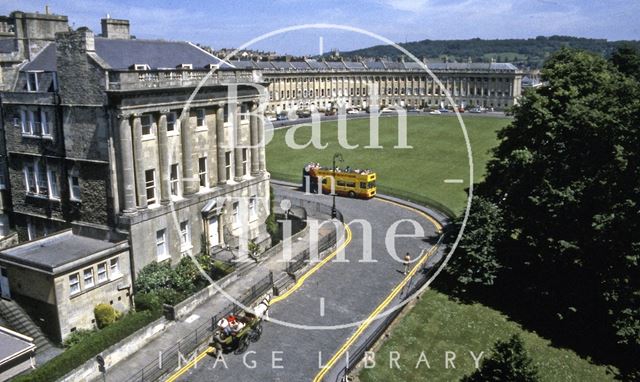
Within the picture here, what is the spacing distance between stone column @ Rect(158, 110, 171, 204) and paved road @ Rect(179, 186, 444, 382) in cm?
Result: 953

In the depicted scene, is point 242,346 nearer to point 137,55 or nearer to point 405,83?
point 137,55

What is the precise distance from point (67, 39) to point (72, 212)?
33.8ft

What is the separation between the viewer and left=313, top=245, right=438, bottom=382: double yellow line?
26.1m

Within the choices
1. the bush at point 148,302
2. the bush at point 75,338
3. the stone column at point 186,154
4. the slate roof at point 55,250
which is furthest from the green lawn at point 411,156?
the bush at point 75,338

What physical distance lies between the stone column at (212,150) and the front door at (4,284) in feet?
44.0

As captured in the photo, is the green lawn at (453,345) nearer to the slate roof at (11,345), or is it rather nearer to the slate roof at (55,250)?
the slate roof at (11,345)

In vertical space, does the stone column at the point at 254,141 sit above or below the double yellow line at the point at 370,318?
above

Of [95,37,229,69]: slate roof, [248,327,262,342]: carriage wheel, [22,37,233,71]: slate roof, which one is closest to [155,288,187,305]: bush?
[248,327,262,342]: carriage wheel

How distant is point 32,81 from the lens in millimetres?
34125

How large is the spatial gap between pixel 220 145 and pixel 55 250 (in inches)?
490

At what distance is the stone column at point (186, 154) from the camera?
34781 millimetres

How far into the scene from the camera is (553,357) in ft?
95.3

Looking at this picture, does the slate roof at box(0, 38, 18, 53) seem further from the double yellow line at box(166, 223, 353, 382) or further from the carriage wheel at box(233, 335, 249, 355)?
the carriage wheel at box(233, 335, 249, 355)

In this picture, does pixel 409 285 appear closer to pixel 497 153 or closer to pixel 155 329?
pixel 497 153
